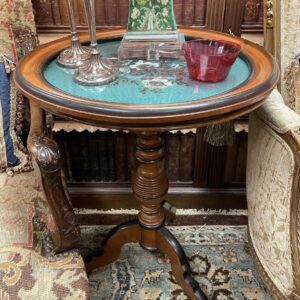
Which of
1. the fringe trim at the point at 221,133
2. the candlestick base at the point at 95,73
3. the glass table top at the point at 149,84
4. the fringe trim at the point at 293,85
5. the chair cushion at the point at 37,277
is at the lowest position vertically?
the chair cushion at the point at 37,277

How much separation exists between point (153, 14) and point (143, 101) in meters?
0.33

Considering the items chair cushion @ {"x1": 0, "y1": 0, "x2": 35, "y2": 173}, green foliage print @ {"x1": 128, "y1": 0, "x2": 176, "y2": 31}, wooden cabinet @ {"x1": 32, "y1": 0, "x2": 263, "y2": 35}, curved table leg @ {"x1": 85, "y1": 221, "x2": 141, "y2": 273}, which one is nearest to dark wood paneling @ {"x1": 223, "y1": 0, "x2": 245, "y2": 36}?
wooden cabinet @ {"x1": 32, "y1": 0, "x2": 263, "y2": 35}

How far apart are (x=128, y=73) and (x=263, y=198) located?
444 mm

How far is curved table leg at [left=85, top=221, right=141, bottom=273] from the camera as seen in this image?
116 centimetres

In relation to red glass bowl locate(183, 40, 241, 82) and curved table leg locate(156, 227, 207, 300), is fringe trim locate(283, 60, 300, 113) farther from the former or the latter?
curved table leg locate(156, 227, 207, 300)

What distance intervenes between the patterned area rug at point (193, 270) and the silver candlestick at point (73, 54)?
703 mm

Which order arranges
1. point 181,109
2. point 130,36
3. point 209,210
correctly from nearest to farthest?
point 181,109 → point 130,36 → point 209,210

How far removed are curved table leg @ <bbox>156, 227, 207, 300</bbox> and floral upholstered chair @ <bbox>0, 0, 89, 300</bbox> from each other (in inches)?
14.0

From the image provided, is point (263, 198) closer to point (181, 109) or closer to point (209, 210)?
point (181, 109)

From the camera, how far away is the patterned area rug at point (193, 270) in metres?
1.17

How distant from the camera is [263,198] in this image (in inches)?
35.1

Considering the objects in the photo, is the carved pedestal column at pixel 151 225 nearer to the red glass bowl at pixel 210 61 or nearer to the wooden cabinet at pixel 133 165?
the red glass bowl at pixel 210 61

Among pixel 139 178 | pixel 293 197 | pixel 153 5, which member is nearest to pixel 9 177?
pixel 139 178

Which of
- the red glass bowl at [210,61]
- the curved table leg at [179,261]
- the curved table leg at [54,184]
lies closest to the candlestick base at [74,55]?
the curved table leg at [54,184]
